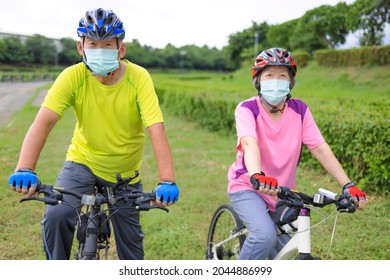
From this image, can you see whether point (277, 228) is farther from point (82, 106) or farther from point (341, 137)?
point (341, 137)

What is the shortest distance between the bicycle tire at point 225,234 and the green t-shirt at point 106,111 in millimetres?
958

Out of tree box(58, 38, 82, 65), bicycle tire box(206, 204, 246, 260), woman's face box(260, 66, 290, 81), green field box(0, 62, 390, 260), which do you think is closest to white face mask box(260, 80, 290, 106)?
woman's face box(260, 66, 290, 81)

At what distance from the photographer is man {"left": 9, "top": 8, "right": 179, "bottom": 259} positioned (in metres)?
2.55

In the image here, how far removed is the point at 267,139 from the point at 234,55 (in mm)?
45874

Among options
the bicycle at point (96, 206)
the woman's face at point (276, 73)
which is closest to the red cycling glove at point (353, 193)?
the woman's face at point (276, 73)

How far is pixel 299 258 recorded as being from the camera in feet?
8.42

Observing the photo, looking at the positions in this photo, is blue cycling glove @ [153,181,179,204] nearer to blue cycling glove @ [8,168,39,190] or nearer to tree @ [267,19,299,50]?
blue cycling glove @ [8,168,39,190]

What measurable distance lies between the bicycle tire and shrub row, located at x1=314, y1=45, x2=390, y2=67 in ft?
48.2

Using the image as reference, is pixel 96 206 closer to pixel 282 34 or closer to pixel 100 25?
pixel 100 25

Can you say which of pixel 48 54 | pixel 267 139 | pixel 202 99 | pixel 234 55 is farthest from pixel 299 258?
pixel 234 55

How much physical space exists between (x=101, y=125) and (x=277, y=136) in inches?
42.5

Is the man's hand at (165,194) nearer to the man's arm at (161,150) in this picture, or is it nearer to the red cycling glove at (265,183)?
the man's arm at (161,150)

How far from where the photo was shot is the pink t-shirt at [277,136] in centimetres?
285

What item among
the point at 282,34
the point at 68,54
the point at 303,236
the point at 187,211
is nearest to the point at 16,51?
the point at 68,54
